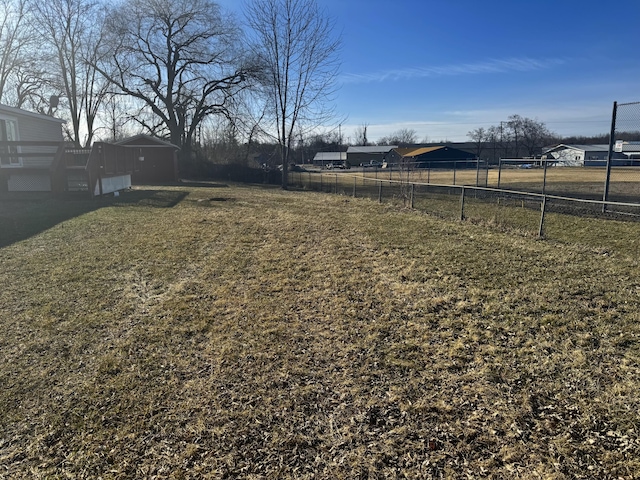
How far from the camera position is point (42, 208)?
452 inches

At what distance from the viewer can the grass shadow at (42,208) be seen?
27.5ft

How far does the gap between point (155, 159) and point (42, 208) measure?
1774cm

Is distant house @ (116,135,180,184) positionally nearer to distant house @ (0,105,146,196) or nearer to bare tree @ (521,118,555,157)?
distant house @ (0,105,146,196)

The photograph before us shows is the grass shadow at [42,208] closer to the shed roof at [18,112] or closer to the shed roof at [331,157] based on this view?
the shed roof at [18,112]

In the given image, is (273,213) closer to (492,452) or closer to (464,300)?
(464,300)

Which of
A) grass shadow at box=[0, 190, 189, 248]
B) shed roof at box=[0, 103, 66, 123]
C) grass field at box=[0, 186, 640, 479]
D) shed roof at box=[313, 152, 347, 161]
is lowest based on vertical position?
grass field at box=[0, 186, 640, 479]

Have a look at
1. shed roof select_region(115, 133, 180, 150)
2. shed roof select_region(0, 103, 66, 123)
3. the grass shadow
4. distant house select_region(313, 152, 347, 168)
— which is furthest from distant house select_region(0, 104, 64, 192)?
distant house select_region(313, 152, 347, 168)

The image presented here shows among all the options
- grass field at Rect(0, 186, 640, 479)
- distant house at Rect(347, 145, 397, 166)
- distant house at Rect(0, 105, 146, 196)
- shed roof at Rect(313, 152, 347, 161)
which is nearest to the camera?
grass field at Rect(0, 186, 640, 479)

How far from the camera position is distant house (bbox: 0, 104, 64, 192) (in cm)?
1387

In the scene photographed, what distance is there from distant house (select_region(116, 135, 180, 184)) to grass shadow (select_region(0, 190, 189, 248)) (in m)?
14.1

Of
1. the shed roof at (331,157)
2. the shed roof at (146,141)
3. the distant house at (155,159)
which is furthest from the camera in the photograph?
the shed roof at (331,157)

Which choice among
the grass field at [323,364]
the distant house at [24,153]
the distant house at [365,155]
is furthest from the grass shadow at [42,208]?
the distant house at [365,155]

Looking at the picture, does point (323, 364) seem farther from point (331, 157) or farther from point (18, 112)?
point (331, 157)

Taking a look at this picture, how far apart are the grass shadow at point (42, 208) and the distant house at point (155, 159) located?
1406 centimetres
